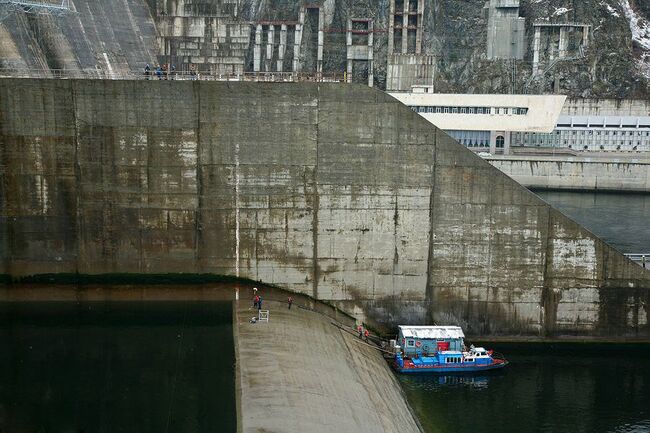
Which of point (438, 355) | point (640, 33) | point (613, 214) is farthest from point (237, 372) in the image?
point (640, 33)

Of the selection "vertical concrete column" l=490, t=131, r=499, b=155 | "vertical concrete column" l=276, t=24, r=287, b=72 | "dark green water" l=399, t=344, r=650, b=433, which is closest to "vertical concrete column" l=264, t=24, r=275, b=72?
"vertical concrete column" l=276, t=24, r=287, b=72

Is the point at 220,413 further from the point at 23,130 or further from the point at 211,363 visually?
the point at 23,130

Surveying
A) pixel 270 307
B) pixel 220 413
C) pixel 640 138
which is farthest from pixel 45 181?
pixel 640 138

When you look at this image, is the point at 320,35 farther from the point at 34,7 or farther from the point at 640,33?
the point at 34,7

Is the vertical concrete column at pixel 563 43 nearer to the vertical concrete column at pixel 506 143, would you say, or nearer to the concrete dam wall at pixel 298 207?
the vertical concrete column at pixel 506 143

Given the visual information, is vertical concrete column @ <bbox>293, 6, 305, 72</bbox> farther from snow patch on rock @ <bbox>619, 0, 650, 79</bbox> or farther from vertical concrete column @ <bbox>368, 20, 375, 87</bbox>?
snow patch on rock @ <bbox>619, 0, 650, 79</bbox>

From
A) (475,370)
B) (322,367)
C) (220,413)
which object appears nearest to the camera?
(220,413)

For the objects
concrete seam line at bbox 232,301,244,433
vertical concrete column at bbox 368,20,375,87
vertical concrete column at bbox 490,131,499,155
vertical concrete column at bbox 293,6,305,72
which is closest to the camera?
concrete seam line at bbox 232,301,244,433
